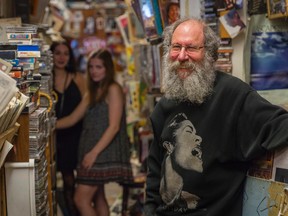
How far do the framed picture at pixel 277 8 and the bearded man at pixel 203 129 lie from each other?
1.42 feet

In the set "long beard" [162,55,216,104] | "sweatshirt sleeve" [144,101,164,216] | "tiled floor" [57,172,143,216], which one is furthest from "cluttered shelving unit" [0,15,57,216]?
"tiled floor" [57,172,143,216]

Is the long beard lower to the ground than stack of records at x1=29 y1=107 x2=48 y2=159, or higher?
higher

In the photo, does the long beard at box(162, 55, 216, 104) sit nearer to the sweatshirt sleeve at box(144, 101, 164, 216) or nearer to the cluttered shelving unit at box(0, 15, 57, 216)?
the sweatshirt sleeve at box(144, 101, 164, 216)

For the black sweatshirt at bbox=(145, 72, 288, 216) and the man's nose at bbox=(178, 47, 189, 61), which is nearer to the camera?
the black sweatshirt at bbox=(145, 72, 288, 216)

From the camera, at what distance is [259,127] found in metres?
2.32

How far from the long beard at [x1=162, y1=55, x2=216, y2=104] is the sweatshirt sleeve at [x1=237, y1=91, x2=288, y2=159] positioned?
0.21 metres

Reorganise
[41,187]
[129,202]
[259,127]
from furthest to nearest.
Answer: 1. [129,202]
2. [41,187]
3. [259,127]

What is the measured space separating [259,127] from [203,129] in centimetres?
28

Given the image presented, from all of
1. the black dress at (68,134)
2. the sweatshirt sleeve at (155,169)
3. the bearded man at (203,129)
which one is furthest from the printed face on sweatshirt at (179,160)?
the black dress at (68,134)

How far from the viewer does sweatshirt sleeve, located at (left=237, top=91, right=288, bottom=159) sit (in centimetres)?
225

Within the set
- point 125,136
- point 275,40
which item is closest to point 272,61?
point 275,40

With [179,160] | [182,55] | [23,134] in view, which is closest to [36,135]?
[23,134]

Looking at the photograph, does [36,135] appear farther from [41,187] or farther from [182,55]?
[182,55]

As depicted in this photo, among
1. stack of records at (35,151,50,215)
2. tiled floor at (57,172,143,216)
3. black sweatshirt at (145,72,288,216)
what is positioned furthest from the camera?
tiled floor at (57,172,143,216)
